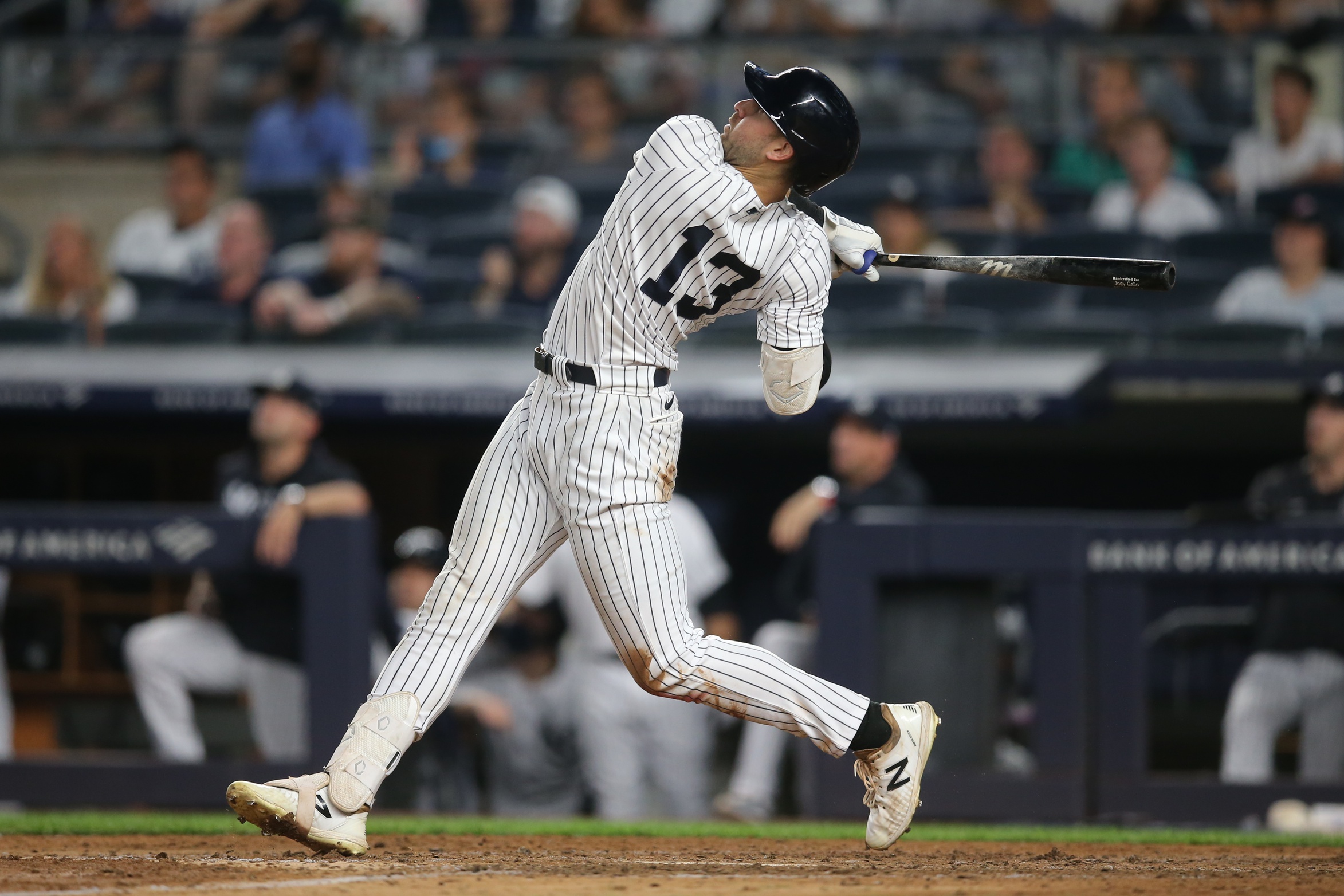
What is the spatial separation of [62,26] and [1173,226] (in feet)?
20.8

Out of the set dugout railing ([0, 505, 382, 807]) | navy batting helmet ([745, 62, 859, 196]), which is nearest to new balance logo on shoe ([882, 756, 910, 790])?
navy batting helmet ([745, 62, 859, 196])

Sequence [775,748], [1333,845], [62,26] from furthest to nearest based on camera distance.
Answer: [62,26] < [775,748] < [1333,845]

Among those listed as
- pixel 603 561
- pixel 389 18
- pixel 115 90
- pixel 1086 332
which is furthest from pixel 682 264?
pixel 389 18

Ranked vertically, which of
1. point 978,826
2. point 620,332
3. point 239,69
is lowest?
point 978,826

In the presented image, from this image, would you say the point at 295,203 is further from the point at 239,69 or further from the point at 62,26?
the point at 62,26

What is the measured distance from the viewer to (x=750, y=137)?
11.2 ft

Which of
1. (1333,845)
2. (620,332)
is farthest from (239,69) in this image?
(1333,845)

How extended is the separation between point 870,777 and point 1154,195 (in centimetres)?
460

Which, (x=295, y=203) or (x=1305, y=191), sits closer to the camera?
(x=1305, y=191)

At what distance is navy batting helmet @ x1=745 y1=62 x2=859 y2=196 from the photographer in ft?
11.0

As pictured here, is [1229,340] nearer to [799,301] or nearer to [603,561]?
[799,301]

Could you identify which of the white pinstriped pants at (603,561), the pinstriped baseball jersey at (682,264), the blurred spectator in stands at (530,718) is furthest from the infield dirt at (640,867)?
the blurred spectator in stands at (530,718)

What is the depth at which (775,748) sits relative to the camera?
18.8 ft

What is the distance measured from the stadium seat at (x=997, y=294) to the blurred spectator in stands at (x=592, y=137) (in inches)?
66.6
